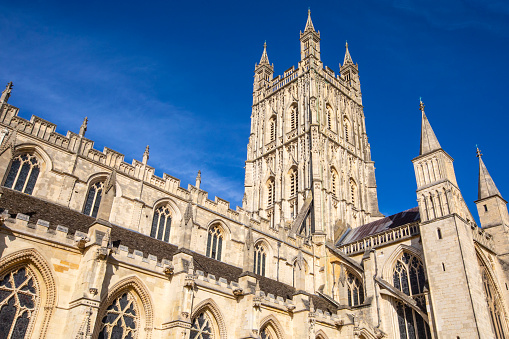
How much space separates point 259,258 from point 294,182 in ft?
40.8

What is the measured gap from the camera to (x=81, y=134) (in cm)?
2159

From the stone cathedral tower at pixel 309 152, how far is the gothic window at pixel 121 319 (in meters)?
18.4

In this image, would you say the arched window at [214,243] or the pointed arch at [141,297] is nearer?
the pointed arch at [141,297]

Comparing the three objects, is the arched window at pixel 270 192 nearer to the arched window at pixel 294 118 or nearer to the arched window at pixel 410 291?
the arched window at pixel 294 118

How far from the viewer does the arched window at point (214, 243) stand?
82.5 ft

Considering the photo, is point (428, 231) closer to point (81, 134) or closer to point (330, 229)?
point (330, 229)

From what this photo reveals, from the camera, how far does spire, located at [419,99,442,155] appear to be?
26106mm

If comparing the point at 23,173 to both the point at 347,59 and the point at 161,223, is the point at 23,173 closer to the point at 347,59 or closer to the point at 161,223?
the point at 161,223

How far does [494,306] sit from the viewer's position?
24.0 m

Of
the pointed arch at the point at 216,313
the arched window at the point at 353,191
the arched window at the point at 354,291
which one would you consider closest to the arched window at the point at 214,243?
the pointed arch at the point at 216,313

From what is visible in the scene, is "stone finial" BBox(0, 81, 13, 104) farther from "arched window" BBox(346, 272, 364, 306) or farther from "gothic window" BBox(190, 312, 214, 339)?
"arched window" BBox(346, 272, 364, 306)

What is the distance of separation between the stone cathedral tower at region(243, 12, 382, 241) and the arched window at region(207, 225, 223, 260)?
8080mm

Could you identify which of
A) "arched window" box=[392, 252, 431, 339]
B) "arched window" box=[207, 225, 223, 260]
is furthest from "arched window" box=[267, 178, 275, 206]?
"arched window" box=[392, 252, 431, 339]

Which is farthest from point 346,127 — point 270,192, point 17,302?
point 17,302
